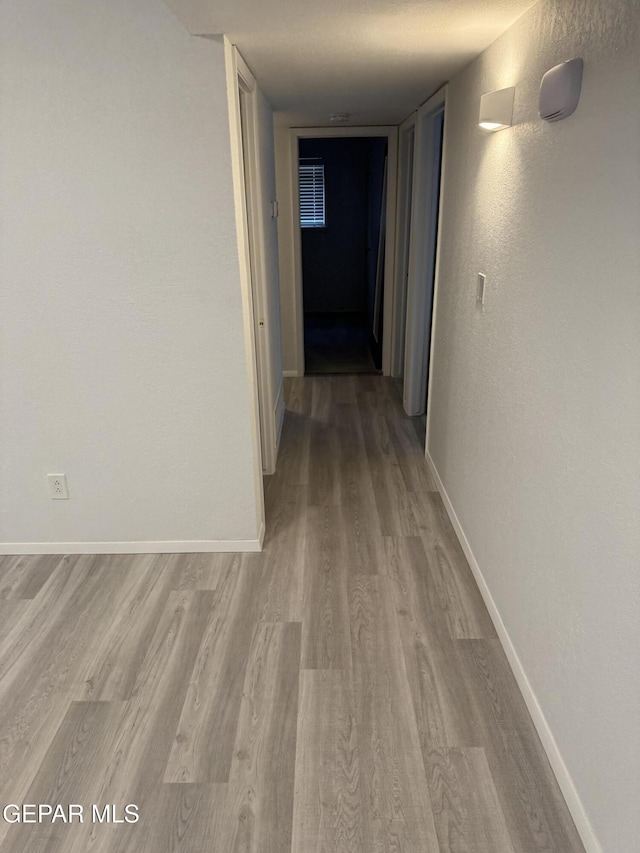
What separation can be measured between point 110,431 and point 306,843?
5.68ft

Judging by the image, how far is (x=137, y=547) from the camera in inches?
109

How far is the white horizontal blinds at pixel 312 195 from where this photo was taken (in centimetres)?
745

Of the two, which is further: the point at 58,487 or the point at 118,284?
the point at 58,487

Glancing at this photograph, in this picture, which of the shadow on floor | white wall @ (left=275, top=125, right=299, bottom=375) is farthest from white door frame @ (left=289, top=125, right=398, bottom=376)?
the shadow on floor

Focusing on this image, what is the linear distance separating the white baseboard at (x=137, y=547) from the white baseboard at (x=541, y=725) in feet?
3.42

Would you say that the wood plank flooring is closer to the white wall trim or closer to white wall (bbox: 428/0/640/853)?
white wall (bbox: 428/0/640/853)

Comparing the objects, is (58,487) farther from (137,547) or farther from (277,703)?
(277,703)

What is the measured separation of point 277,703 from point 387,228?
13.8 ft

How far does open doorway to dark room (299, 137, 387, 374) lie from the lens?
703 centimetres

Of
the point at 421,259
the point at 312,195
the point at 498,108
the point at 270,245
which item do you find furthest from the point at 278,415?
the point at 312,195

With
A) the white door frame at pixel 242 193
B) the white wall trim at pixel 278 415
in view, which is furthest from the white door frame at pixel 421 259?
the white door frame at pixel 242 193

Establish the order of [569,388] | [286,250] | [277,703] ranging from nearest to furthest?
[569,388] → [277,703] → [286,250]

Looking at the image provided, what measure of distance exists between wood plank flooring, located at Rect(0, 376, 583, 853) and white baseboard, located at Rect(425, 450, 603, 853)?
1.2 inches

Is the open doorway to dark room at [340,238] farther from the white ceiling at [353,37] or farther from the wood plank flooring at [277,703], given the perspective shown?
the wood plank flooring at [277,703]
